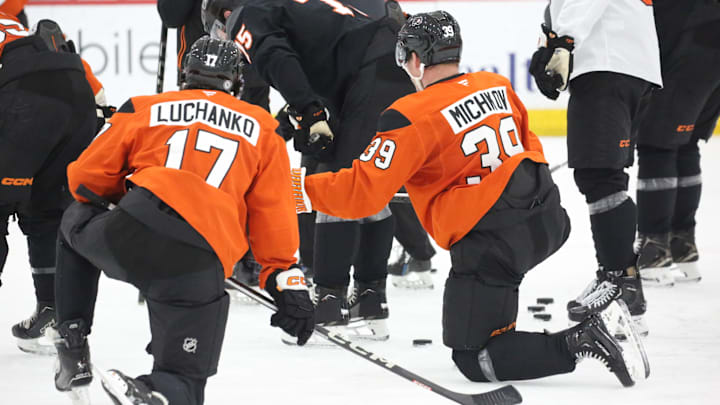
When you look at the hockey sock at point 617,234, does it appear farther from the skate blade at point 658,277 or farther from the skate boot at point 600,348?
the skate blade at point 658,277

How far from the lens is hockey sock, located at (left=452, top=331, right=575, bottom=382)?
8.68ft

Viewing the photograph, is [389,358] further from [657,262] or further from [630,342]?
[657,262]

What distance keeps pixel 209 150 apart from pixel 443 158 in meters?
0.75

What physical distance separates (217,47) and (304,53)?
3.27 ft

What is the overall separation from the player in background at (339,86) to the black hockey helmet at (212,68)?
77 cm

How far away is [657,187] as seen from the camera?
3900mm

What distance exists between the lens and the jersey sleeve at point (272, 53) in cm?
316

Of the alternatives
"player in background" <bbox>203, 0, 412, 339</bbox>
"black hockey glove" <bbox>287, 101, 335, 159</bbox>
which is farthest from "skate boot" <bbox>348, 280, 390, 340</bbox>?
"black hockey glove" <bbox>287, 101, 335, 159</bbox>

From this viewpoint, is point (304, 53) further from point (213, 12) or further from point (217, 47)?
point (217, 47)

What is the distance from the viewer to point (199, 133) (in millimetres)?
2207

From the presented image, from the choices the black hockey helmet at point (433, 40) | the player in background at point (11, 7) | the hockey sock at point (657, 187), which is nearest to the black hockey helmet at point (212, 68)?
the black hockey helmet at point (433, 40)

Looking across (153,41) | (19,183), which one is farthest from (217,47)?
(153,41)

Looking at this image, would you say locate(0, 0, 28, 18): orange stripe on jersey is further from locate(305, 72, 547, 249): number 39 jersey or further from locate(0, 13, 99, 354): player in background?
locate(305, 72, 547, 249): number 39 jersey

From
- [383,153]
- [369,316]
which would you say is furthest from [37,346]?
[383,153]
